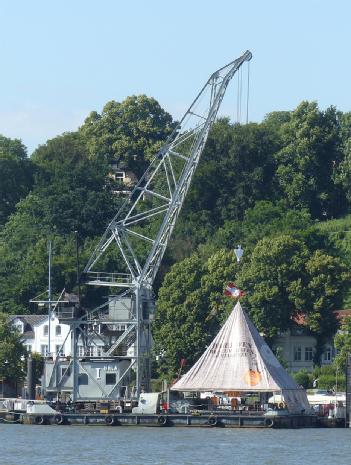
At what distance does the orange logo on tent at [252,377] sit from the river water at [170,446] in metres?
5.01

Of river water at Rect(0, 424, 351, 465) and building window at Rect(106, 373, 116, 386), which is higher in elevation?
building window at Rect(106, 373, 116, 386)

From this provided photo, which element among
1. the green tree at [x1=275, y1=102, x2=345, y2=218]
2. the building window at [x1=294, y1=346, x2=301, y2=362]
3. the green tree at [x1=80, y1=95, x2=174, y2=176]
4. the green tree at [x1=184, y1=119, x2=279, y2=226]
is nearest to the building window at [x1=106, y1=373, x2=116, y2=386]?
the building window at [x1=294, y1=346, x2=301, y2=362]

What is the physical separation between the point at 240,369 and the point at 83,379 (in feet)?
34.0

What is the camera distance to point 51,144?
192 metres

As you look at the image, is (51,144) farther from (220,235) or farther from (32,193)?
(220,235)

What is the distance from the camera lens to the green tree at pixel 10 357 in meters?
136

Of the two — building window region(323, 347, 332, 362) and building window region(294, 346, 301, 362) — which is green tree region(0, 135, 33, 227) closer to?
building window region(294, 346, 301, 362)

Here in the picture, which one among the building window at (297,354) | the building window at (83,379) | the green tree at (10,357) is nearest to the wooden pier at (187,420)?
the building window at (83,379)

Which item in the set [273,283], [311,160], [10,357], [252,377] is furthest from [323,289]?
[252,377]

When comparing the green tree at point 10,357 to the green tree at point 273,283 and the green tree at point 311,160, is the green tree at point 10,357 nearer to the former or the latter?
the green tree at point 273,283

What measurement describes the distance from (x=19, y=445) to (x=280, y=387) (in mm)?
19266

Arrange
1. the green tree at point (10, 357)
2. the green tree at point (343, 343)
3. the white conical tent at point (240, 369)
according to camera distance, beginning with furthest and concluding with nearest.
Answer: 1. the green tree at point (10, 357)
2. the green tree at point (343, 343)
3. the white conical tent at point (240, 369)

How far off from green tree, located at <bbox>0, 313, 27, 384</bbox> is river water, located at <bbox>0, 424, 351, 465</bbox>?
82.4 feet

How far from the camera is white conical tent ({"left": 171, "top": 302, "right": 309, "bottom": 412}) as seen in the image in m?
111
